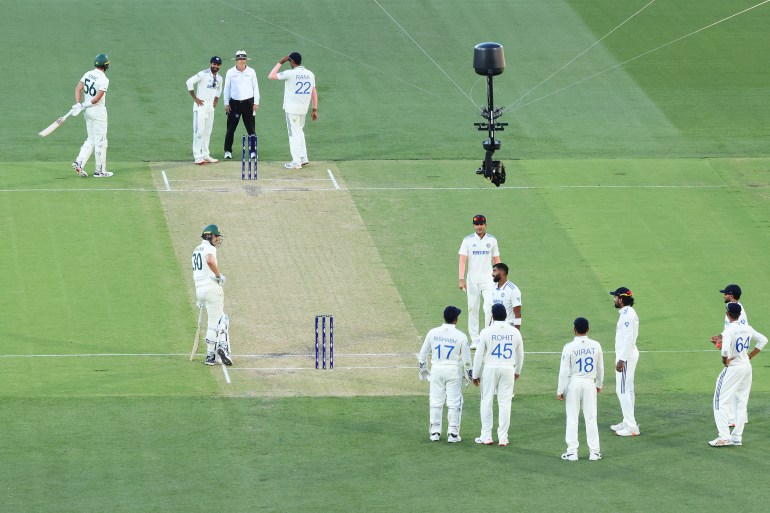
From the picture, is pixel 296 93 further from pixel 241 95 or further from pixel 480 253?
pixel 480 253

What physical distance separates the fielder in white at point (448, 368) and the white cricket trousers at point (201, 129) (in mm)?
13931

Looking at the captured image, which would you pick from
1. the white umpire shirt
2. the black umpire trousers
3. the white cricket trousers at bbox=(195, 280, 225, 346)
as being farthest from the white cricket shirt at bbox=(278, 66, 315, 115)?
the white cricket trousers at bbox=(195, 280, 225, 346)

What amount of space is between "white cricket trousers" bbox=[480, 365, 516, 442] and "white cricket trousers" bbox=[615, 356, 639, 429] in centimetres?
157

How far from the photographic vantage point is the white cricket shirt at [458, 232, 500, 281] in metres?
25.5

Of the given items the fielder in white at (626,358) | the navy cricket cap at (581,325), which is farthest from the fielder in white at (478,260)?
the navy cricket cap at (581,325)

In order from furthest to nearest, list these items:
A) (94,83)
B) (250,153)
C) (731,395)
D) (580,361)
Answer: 1. (250,153)
2. (94,83)
3. (731,395)
4. (580,361)

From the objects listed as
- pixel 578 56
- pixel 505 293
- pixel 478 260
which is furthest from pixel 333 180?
pixel 505 293

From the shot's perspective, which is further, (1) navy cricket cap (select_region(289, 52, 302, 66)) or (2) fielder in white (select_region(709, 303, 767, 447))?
(1) navy cricket cap (select_region(289, 52, 302, 66))

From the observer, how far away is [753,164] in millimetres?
36125

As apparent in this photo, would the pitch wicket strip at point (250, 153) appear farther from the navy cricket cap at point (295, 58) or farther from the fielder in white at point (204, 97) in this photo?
the navy cricket cap at point (295, 58)

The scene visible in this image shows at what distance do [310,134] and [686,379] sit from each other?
1526 centimetres

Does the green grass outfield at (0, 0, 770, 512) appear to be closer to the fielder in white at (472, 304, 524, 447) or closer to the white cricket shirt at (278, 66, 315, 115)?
the fielder in white at (472, 304, 524, 447)

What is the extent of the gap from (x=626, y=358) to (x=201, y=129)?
14.9 m

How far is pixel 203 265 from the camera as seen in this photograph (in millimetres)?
24469
